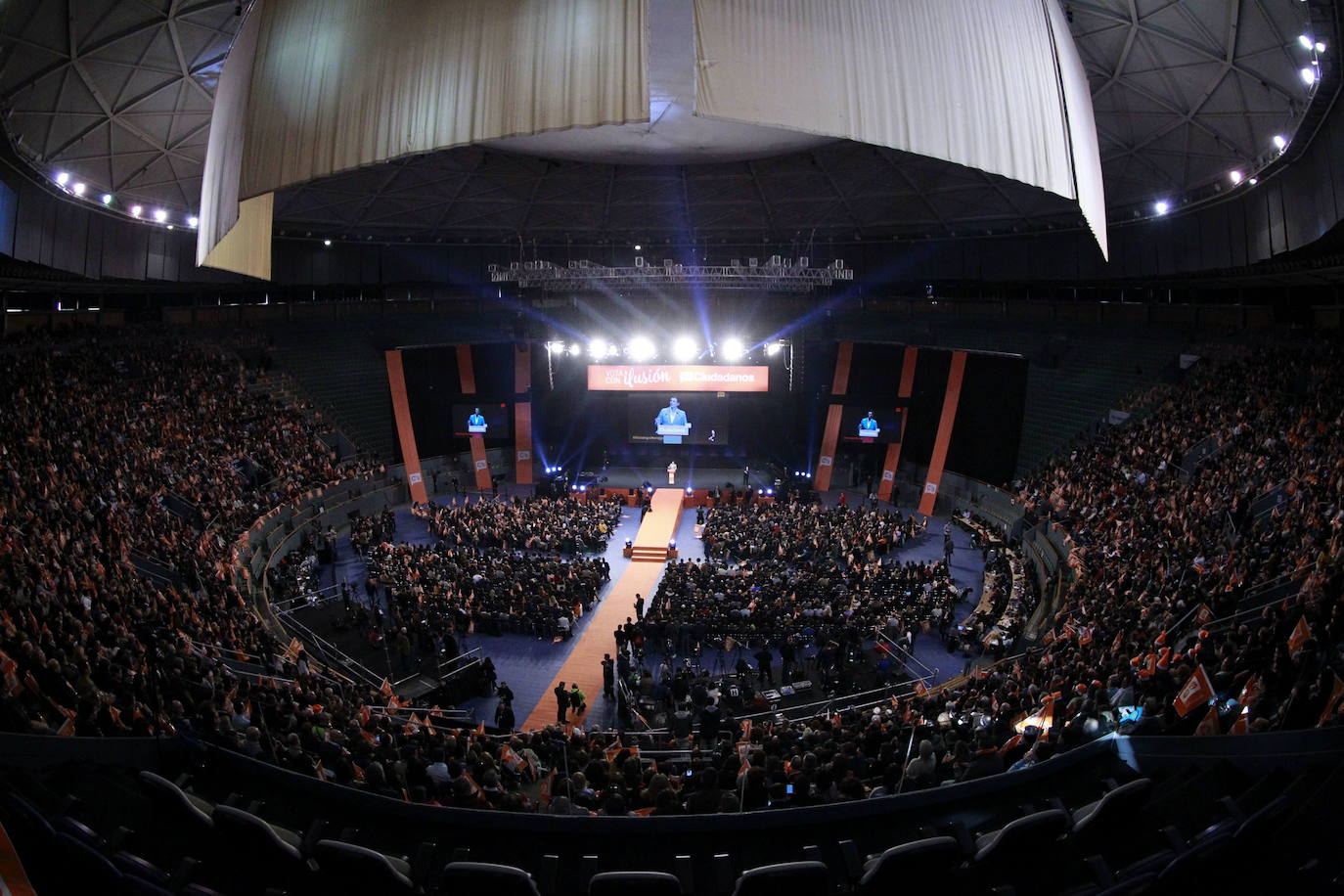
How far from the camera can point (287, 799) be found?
24.6ft

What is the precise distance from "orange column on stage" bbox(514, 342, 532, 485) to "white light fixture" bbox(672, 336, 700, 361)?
6.86 m

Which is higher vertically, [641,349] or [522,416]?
[641,349]

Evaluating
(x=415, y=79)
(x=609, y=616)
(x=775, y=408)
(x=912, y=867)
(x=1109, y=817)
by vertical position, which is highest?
(x=415, y=79)

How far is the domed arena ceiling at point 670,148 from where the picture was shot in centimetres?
1625

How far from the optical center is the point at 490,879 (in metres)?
5.69

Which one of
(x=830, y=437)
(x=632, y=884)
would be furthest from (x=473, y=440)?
(x=632, y=884)

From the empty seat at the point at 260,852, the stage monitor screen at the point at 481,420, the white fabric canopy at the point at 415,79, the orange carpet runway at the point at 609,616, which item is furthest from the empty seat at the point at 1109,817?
the stage monitor screen at the point at 481,420

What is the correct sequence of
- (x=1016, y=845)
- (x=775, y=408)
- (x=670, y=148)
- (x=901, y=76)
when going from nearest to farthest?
(x=1016, y=845)
(x=901, y=76)
(x=670, y=148)
(x=775, y=408)

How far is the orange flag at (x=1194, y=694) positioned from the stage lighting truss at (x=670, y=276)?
23.5m

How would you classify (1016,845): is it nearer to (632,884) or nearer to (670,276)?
(632,884)

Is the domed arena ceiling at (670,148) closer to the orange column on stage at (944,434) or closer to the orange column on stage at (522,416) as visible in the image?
the orange column on stage at (522,416)

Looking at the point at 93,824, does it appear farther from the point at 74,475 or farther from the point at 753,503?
the point at 753,503

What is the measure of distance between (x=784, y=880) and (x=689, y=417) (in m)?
33.2

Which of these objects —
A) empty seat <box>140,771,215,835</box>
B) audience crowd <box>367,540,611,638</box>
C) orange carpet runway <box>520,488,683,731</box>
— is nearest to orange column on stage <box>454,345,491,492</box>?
orange carpet runway <box>520,488,683,731</box>
